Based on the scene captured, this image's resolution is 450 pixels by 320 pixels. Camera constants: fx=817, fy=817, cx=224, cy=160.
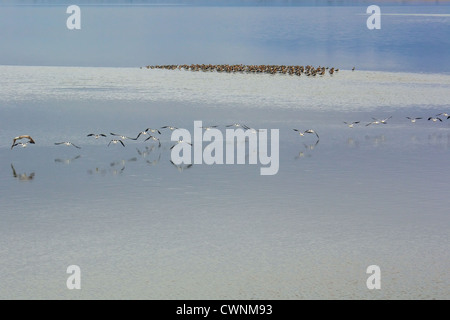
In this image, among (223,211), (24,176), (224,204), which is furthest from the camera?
(24,176)

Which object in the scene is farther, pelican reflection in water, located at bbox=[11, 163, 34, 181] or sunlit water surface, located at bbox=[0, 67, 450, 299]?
pelican reflection in water, located at bbox=[11, 163, 34, 181]

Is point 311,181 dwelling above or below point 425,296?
above

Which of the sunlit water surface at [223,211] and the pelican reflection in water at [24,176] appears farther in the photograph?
the pelican reflection in water at [24,176]

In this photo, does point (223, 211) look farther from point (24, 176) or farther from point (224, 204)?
point (24, 176)

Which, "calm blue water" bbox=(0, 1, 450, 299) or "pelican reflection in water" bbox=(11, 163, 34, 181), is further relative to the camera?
"pelican reflection in water" bbox=(11, 163, 34, 181)

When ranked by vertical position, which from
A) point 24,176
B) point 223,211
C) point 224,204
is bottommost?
point 223,211

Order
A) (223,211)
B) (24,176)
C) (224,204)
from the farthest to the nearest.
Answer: (24,176) < (224,204) < (223,211)

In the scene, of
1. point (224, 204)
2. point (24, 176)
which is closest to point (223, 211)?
point (224, 204)

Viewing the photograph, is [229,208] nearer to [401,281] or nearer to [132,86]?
[401,281]

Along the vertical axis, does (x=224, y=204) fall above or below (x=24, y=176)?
below

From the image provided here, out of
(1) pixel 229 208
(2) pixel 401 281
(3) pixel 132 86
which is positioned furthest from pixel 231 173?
(3) pixel 132 86
